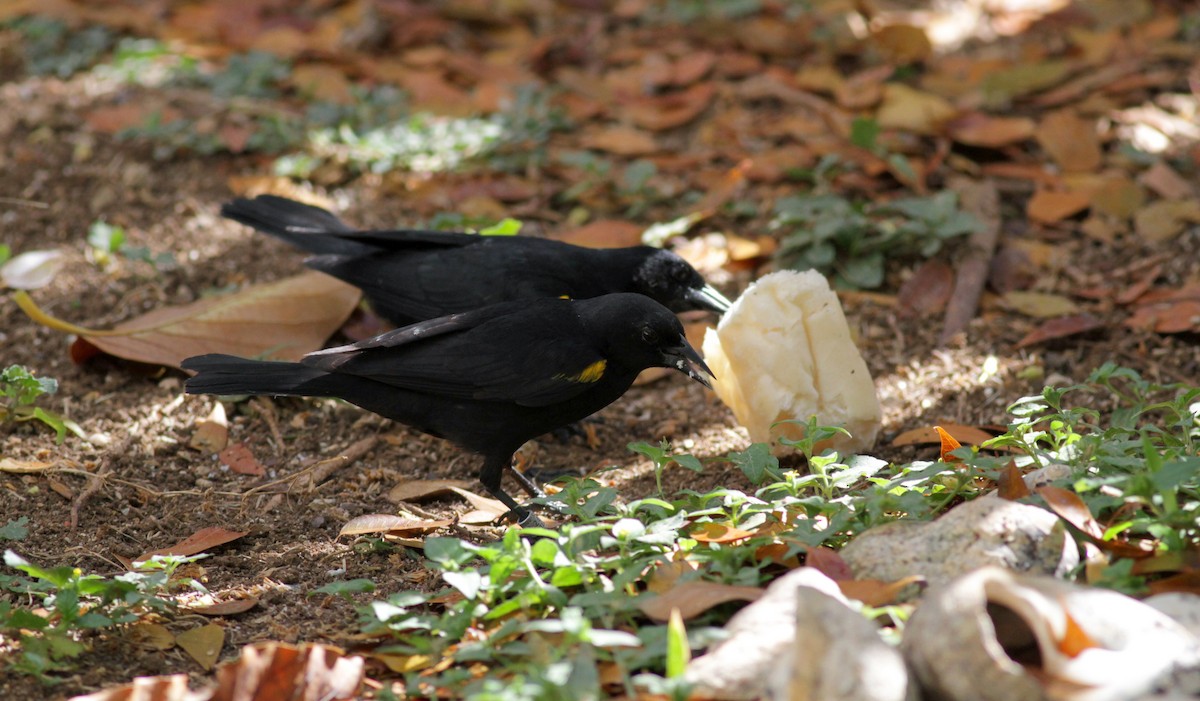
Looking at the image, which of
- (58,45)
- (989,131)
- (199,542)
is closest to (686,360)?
(199,542)

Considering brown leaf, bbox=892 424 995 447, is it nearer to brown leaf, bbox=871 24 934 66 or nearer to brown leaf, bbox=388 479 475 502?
brown leaf, bbox=388 479 475 502

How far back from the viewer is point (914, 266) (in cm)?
498

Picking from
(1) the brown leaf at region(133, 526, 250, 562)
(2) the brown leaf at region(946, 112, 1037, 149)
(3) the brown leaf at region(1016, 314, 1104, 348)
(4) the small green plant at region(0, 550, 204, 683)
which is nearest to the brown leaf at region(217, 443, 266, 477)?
(1) the brown leaf at region(133, 526, 250, 562)

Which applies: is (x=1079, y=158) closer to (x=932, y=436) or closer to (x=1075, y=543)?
(x=932, y=436)

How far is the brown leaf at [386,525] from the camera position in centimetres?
343

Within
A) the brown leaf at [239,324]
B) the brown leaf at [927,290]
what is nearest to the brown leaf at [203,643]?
the brown leaf at [239,324]

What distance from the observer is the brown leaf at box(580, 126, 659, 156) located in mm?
5859

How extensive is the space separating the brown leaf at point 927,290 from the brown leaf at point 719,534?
6.94ft

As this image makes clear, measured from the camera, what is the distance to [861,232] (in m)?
4.88

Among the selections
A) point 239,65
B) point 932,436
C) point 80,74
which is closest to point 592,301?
point 932,436

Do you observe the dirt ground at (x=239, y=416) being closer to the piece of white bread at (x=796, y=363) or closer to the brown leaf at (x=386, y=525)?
the brown leaf at (x=386, y=525)

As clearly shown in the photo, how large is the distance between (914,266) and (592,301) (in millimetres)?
1771

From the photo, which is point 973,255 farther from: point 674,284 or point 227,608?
point 227,608

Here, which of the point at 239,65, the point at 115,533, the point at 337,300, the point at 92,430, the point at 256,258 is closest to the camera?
the point at 115,533
